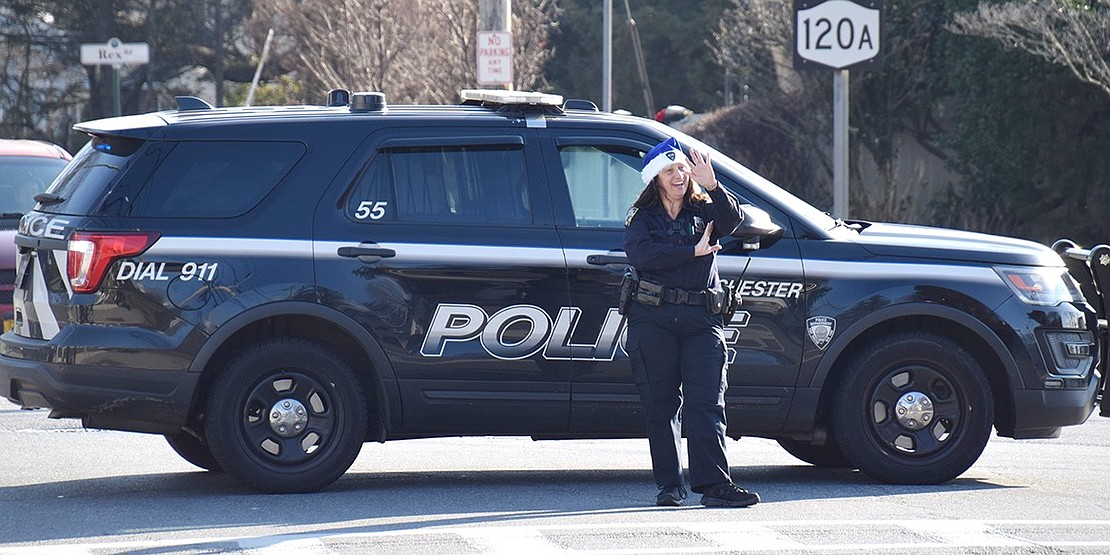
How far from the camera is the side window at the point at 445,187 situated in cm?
729

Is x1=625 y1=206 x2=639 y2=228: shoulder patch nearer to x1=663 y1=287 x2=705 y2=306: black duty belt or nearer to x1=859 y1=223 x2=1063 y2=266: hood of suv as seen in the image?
x1=663 y1=287 x2=705 y2=306: black duty belt

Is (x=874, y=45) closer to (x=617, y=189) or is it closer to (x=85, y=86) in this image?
(x=617, y=189)

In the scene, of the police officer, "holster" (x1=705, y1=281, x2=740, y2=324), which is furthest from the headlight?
the police officer

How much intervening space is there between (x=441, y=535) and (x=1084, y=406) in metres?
3.33

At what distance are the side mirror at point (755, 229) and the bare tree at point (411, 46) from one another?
1600 cm

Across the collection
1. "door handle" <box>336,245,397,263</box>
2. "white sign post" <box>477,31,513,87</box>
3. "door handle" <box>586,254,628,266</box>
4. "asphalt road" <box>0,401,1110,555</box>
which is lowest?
"asphalt road" <box>0,401,1110,555</box>

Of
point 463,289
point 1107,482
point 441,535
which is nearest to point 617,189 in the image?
point 463,289

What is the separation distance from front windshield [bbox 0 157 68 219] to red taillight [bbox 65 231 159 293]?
566cm

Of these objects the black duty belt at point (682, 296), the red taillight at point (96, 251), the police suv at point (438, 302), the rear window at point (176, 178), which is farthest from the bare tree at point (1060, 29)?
the red taillight at point (96, 251)

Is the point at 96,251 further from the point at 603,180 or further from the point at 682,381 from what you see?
the point at 682,381

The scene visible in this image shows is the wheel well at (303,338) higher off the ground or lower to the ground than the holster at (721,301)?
lower

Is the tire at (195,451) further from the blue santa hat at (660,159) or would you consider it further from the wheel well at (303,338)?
the blue santa hat at (660,159)

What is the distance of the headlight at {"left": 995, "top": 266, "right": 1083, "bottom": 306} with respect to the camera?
7.57 m

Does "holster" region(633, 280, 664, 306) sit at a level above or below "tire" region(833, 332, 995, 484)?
above
